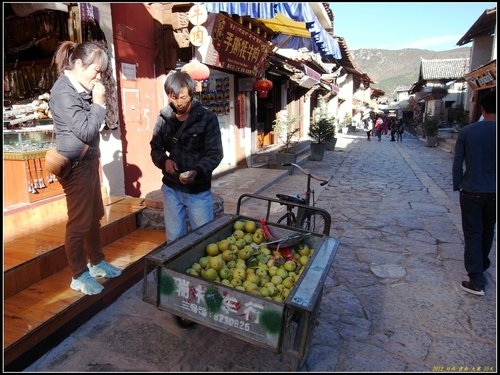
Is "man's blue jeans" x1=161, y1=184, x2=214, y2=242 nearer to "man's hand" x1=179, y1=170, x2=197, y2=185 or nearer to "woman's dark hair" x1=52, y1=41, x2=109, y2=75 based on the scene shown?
"man's hand" x1=179, y1=170, x2=197, y2=185

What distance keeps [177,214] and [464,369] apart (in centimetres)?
277

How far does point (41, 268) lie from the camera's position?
3.36m

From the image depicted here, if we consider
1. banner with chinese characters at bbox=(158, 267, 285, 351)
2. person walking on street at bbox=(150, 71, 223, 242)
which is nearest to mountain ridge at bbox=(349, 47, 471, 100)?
person walking on street at bbox=(150, 71, 223, 242)

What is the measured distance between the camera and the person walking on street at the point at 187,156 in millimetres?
3244

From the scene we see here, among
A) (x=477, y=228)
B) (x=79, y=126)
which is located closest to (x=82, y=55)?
(x=79, y=126)

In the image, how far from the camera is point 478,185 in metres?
3.55

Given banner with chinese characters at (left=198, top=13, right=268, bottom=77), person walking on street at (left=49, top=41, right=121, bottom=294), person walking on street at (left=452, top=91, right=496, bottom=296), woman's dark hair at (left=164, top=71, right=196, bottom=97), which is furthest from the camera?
banner with chinese characters at (left=198, top=13, right=268, bottom=77)

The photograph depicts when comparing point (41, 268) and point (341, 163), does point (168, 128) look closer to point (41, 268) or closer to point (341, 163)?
point (41, 268)

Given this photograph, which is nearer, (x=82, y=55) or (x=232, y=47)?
(x=82, y=55)

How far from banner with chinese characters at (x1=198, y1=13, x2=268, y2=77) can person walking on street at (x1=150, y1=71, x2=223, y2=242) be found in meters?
3.50

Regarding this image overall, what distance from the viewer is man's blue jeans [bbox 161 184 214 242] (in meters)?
3.38

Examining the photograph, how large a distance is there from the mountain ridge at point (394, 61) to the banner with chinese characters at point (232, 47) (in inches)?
5058

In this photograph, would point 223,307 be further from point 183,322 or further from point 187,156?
point 187,156

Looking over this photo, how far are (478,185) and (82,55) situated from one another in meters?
3.85
